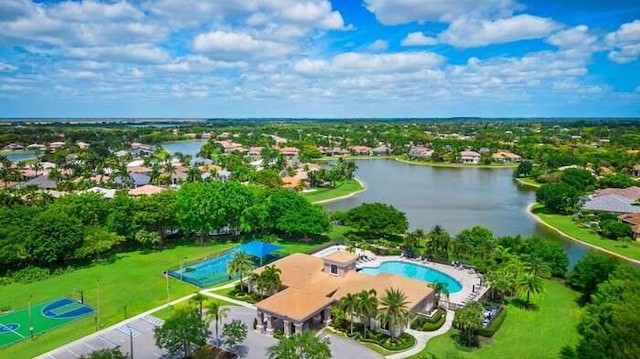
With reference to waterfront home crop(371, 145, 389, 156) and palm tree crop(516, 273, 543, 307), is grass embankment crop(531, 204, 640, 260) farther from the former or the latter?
waterfront home crop(371, 145, 389, 156)

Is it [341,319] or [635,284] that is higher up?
[635,284]

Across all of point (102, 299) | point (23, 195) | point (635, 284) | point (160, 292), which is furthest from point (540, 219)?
point (23, 195)

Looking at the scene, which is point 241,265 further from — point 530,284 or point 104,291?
point 530,284

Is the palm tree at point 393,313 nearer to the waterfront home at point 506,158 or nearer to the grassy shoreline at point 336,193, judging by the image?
the grassy shoreline at point 336,193

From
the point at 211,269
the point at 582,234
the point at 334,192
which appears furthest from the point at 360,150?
the point at 211,269

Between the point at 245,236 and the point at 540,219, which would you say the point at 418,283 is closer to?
the point at 245,236

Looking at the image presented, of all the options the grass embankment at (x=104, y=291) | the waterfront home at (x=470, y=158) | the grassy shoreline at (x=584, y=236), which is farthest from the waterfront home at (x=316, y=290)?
the waterfront home at (x=470, y=158)

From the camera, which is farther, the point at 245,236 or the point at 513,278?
the point at 245,236

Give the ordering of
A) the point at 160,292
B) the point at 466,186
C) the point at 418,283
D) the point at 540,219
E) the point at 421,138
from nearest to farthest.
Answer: the point at 418,283
the point at 160,292
the point at 540,219
the point at 466,186
the point at 421,138
